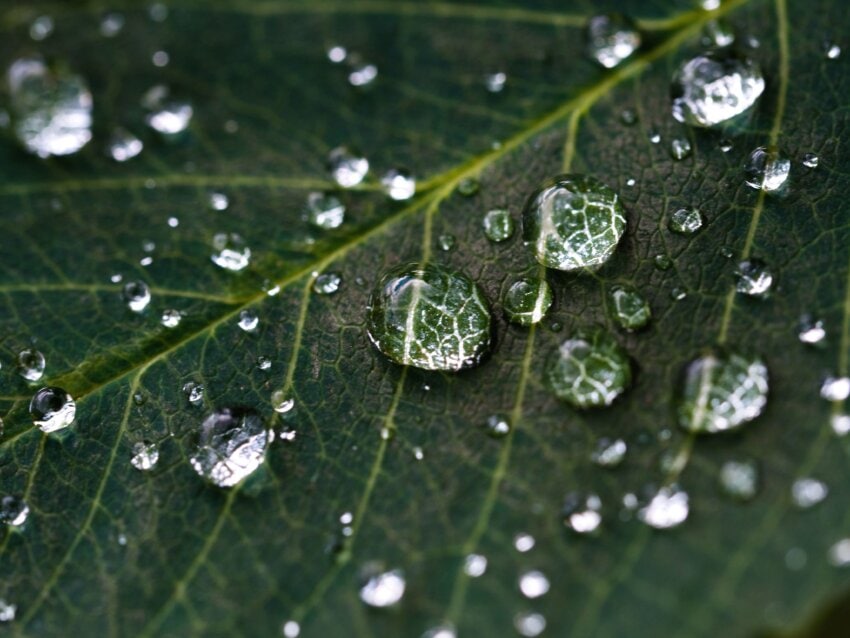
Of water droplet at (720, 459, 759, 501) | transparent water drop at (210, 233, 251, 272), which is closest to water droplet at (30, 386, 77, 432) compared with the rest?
transparent water drop at (210, 233, 251, 272)

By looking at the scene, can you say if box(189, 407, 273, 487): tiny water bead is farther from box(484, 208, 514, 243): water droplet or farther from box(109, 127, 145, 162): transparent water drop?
box(109, 127, 145, 162): transparent water drop

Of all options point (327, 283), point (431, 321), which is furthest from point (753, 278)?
point (327, 283)

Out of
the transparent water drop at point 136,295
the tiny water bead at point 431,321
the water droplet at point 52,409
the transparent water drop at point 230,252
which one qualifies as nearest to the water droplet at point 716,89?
the tiny water bead at point 431,321

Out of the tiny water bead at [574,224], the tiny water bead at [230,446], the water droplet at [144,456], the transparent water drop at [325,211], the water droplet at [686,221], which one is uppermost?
the water droplet at [686,221]

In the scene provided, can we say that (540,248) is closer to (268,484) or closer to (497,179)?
(497,179)

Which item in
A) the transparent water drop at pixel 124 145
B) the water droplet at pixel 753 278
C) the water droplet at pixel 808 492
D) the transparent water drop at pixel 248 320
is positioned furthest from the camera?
the transparent water drop at pixel 124 145

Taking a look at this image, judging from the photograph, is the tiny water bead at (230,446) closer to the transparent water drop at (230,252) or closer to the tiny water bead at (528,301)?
the transparent water drop at (230,252)
